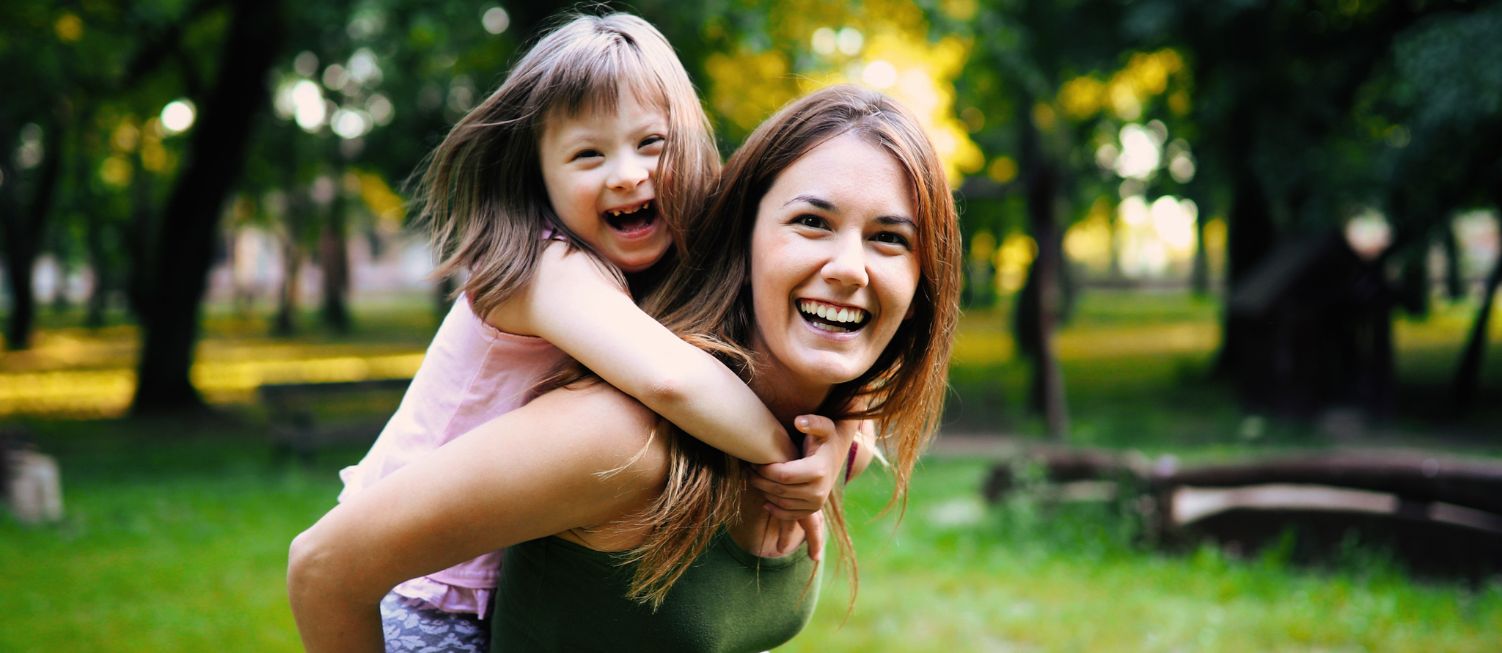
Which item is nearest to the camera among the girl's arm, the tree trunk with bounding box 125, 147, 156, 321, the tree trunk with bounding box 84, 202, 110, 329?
the girl's arm

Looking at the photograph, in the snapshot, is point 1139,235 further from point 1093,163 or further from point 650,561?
point 650,561

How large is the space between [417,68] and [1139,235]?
55.4 metres

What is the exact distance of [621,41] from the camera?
2.22 meters

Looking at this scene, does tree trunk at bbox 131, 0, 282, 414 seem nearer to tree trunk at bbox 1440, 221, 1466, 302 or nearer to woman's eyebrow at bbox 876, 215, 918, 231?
tree trunk at bbox 1440, 221, 1466, 302

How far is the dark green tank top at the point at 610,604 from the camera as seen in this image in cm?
192

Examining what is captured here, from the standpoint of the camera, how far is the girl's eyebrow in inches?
76.2

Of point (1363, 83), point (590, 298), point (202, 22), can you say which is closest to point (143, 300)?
point (202, 22)

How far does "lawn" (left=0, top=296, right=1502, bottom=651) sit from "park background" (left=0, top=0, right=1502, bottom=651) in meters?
0.04

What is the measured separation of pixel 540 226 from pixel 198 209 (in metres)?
16.4

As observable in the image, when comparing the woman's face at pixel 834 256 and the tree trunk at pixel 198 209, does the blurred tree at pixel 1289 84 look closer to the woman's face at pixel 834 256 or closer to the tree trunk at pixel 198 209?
the tree trunk at pixel 198 209

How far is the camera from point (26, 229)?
87.7ft

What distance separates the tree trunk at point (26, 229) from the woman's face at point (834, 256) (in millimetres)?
25590

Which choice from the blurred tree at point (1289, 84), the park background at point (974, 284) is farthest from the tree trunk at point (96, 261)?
the blurred tree at point (1289, 84)

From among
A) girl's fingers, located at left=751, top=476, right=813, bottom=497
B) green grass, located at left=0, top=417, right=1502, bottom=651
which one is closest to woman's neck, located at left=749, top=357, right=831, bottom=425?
girl's fingers, located at left=751, top=476, right=813, bottom=497
